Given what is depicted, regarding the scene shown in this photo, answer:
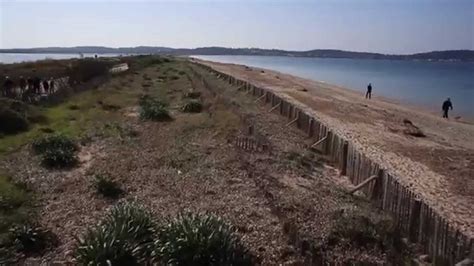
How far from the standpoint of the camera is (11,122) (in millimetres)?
21016

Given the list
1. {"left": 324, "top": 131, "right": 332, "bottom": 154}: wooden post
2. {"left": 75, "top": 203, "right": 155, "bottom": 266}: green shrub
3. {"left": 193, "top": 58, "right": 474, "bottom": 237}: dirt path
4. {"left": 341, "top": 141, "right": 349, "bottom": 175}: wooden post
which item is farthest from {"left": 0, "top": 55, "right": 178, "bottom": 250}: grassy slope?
{"left": 193, "top": 58, "right": 474, "bottom": 237}: dirt path

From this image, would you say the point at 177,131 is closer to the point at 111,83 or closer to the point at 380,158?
the point at 380,158

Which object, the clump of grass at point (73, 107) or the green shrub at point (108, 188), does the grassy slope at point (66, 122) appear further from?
the green shrub at point (108, 188)

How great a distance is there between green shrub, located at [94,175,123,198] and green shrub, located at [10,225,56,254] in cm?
258

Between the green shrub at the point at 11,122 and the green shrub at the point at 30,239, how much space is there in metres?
12.1

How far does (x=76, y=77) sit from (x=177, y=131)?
78.6 ft

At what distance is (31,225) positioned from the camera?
32.5 feet

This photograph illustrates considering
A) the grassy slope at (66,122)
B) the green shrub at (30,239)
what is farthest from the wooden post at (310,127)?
the green shrub at (30,239)

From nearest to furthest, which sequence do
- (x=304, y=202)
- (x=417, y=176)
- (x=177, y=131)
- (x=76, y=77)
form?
(x=304, y=202)
(x=417, y=176)
(x=177, y=131)
(x=76, y=77)

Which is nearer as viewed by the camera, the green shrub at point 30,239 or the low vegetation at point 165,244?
the low vegetation at point 165,244

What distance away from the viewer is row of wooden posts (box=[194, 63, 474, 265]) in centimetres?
841

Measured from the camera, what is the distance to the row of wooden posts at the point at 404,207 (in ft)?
27.6

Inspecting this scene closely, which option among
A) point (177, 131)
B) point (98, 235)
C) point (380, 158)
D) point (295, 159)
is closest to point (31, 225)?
point (98, 235)

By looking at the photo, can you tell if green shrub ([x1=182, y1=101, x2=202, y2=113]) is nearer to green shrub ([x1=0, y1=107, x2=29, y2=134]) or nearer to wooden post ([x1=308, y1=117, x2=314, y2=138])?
wooden post ([x1=308, y1=117, x2=314, y2=138])
